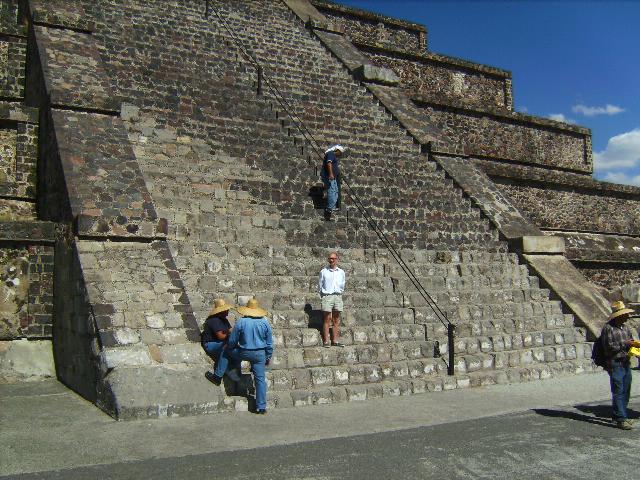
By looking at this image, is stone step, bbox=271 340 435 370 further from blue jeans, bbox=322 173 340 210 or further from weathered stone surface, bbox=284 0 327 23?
weathered stone surface, bbox=284 0 327 23

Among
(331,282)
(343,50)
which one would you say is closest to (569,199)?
(343,50)

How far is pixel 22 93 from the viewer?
12.3 metres

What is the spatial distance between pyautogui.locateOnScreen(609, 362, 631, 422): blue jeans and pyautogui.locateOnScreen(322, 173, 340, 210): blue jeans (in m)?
5.56

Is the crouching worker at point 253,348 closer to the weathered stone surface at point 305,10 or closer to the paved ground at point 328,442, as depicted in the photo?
the paved ground at point 328,442

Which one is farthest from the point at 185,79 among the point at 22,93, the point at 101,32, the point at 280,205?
the point at 280,205

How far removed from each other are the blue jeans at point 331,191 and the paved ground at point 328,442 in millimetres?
4360

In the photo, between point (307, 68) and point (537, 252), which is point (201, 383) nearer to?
point (537, 252)

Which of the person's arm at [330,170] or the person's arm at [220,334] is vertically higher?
the person's arm at [330,170]

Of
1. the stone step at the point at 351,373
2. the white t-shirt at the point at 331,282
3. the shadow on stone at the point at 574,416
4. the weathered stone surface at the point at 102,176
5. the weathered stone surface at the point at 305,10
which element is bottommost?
the shadow on stone at the point at 574,416

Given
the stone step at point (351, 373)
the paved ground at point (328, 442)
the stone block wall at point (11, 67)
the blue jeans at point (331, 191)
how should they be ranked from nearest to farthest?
the paved ground at point (328, 442) → the stone step at point (351, 373) → the blue jeans at point (331, 191) → the stone block wall at point (11, 67)

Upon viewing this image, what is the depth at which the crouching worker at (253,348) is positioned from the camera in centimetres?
674

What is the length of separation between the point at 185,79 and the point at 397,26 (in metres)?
11.1

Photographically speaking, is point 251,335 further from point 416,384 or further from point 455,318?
point 455,318

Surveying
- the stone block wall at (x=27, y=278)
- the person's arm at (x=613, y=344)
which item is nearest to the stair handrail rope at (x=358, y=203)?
the person's arm at (x=613, y=344)
